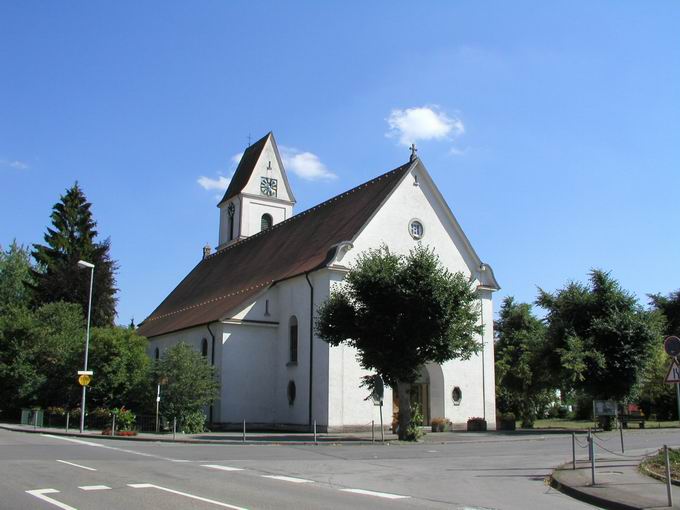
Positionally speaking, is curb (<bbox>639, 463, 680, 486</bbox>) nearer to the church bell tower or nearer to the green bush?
the green bush

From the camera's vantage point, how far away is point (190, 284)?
176 feet

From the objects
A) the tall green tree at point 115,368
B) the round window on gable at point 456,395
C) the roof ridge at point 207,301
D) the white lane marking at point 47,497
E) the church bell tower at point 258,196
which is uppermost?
the church bell tower at point 258,196

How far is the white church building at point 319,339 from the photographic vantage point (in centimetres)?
3234

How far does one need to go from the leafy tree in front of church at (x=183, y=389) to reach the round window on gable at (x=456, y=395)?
12.4 metres

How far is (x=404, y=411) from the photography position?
1052 inches

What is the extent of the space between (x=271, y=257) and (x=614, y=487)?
30647mm

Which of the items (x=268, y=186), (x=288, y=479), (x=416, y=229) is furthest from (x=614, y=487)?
(x=268, y=186)

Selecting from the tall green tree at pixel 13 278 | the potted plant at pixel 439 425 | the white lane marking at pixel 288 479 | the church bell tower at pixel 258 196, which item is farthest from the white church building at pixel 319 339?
the tall green tree at pixel 13 278

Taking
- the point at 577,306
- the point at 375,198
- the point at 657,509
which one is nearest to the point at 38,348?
the point at 375,198

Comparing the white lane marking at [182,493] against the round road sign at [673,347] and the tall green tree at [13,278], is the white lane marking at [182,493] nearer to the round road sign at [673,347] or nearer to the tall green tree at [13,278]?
the round road sign at [673,347]

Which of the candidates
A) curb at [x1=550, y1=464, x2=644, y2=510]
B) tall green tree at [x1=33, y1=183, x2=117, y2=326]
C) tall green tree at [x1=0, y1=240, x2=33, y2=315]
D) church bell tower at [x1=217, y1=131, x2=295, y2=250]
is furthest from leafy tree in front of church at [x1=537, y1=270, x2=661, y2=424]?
tall green tree at [x1=0, y1=240, x2=33, y2=315]

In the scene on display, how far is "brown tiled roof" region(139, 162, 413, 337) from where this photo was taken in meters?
35.4

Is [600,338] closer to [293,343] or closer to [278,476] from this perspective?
[293,343]

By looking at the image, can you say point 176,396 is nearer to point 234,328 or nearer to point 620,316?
point 234,328
